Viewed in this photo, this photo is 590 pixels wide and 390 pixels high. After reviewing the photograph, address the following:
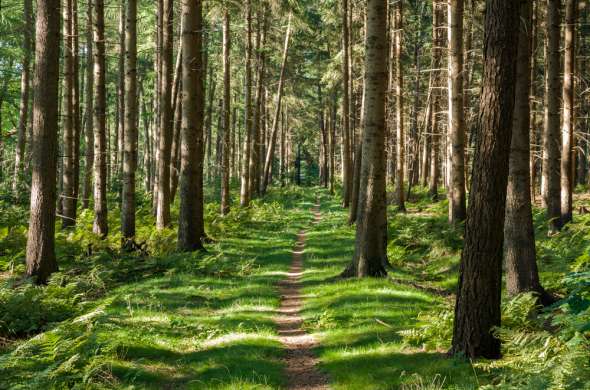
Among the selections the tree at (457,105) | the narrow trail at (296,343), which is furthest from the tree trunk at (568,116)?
the narrow trail at (296,343)

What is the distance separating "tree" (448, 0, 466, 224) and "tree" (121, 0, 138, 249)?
8960 mm

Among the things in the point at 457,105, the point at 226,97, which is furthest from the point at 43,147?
the point at 226,97

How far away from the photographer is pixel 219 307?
407 inches

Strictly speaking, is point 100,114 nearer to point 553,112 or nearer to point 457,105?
point 457,105

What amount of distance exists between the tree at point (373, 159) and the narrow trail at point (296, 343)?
158 centimetres

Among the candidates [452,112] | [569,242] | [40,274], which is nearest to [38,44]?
[40,274]

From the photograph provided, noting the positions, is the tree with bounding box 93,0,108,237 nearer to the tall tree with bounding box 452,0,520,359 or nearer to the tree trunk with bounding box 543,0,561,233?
the tall tree with bounding box 452,0,520,359

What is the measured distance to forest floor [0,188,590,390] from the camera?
19.4ft

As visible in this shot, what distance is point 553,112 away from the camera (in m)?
16.1

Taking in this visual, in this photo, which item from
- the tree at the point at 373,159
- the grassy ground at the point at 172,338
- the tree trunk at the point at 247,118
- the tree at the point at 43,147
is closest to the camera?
the grassy ground at the point at 172,338

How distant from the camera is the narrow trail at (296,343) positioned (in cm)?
677

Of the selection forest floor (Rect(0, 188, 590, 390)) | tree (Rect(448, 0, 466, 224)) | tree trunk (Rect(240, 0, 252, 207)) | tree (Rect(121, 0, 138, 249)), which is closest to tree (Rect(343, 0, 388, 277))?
forest floor (Rect(0, 188, 590, 390))

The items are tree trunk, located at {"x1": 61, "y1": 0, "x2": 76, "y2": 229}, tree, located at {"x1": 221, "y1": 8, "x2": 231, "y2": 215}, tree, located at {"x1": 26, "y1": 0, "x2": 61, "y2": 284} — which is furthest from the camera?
tree, located at {"x1": 221, "y1": 8, "x2": 231, "y2": 215}

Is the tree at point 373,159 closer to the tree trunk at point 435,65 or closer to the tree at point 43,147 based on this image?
the tree at point 43,147
